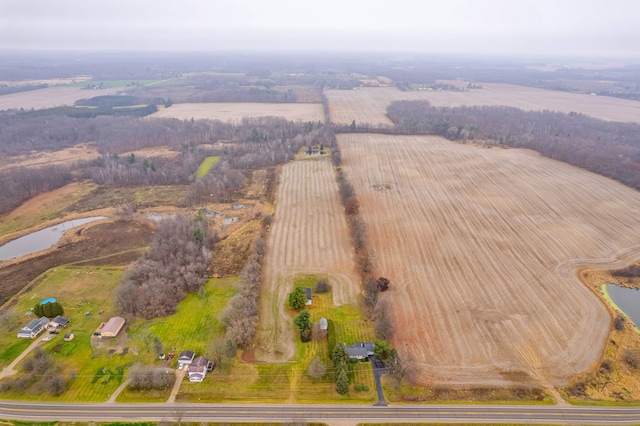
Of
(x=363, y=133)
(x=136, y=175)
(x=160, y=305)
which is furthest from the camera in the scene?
(x=363, y=133)

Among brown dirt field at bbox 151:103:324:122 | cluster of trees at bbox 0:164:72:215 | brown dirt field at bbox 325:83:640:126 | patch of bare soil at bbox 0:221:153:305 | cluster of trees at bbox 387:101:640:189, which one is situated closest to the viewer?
patch of bare soil at bbox 0:221:153:305

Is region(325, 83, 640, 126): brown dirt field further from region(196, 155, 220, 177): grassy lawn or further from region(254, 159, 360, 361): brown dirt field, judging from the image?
region(254, 159, 360, 361): brown dirt field

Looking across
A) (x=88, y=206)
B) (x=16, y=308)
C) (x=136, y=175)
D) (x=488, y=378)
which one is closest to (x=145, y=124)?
(x=136, y=175)

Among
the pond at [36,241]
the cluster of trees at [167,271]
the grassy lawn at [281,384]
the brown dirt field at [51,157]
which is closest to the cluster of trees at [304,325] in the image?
the grassy lawn at [281,384]

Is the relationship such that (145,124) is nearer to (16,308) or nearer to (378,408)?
(16,308)

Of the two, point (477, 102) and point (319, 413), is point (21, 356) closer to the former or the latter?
point (319, 413)

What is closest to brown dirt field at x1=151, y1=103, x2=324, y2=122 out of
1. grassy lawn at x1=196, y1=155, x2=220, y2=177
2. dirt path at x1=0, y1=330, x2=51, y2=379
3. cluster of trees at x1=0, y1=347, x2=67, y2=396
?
grassy lawn at x1=196, y1=155, x2=220, y2=177

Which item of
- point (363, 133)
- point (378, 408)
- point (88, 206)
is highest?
Result: point (363, 133)
